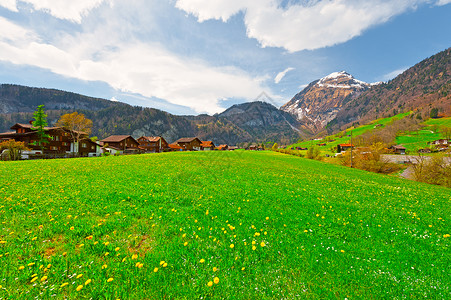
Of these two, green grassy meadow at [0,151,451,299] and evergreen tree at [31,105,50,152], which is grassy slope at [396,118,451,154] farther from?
evergreen tree at [31,105,50,152]

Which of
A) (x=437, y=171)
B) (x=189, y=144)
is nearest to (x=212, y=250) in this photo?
(x=437, y=171)

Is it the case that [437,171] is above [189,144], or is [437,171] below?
below

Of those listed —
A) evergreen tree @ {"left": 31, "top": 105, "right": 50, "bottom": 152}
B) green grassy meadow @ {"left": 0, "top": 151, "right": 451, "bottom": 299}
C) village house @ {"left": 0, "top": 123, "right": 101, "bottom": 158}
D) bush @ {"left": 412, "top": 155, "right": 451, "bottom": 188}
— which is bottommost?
bush @ {"left": 412, "top": 155, "right": 451, "bottom": 188}

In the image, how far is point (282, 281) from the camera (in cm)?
393

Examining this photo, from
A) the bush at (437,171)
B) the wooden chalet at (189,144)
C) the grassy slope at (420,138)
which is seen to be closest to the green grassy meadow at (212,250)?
the bush at (437,171)

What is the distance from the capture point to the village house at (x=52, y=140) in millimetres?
58419

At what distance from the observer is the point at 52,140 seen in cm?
6412

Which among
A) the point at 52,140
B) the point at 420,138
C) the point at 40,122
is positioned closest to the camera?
the point at 40,122

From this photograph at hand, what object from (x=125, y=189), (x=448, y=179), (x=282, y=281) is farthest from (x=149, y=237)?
(x=448, y=179)

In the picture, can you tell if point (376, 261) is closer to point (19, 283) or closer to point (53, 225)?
point (19, 283)

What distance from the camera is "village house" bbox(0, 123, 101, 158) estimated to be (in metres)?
58.4

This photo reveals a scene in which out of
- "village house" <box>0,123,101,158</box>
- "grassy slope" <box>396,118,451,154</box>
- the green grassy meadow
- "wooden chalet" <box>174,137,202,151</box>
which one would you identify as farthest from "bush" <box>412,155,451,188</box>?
"wooden chalet" <box>174,137,202,151</box>

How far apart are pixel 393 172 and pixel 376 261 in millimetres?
77442

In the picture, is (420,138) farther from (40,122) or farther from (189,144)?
(40,122)
